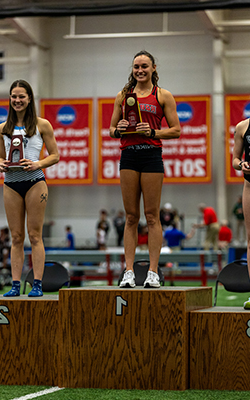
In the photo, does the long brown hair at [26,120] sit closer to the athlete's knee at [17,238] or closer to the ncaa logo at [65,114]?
the athlete's knee at [17,238]

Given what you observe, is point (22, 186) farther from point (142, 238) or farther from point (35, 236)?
point (142, 238)

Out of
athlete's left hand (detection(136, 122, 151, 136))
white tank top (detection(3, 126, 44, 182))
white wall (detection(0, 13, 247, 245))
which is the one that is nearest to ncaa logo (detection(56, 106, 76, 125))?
white wall (detection(0, 13, 247, 245))

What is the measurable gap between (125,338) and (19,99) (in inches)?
76.5

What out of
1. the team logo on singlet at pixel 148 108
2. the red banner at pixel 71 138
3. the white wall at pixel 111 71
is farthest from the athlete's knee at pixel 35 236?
the white wall at pixel 111 71

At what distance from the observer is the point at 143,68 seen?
4.28 m

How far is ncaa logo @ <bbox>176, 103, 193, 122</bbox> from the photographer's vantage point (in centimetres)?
1739

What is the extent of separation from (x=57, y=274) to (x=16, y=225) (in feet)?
2.96

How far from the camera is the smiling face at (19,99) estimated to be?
4.38 metres

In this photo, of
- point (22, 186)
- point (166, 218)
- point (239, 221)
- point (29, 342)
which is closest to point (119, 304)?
point (29, 342)

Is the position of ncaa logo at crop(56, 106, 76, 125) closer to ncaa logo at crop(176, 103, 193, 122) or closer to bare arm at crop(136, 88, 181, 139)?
ncaa logo at crop(176, 103, 193, 122)

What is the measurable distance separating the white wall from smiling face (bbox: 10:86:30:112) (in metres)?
15.1

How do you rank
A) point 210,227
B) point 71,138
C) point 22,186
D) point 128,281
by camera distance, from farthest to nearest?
point 71,138, point 210,227, point 22,186, point 128,281

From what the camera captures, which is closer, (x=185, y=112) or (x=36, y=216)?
(x=36, y=216)

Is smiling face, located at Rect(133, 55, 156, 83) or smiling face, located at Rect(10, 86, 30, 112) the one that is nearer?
smiling face, located at Rect(133, 55, 156, 83)
